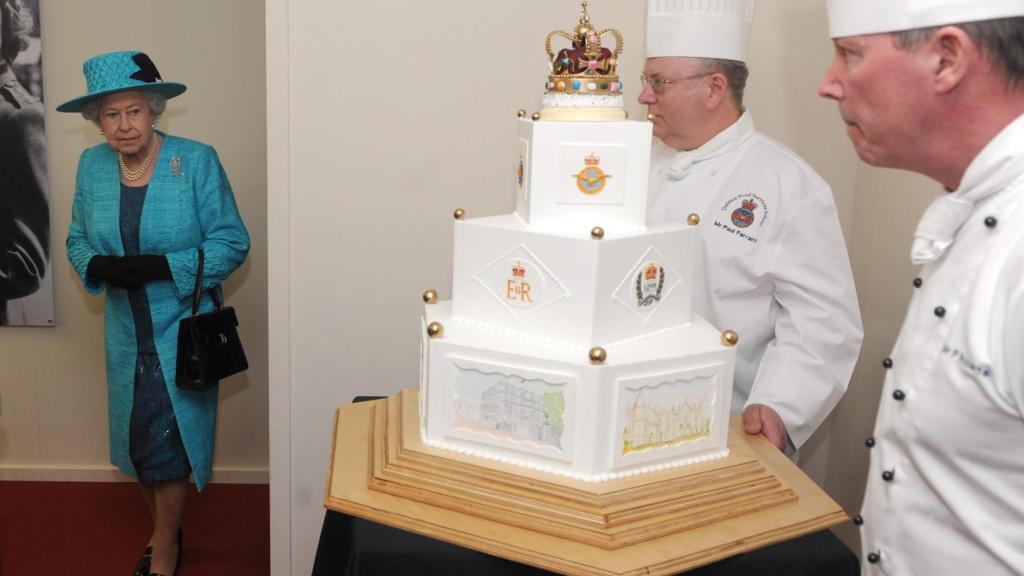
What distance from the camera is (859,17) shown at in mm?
1308

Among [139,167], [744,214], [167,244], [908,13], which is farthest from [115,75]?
[908,13]

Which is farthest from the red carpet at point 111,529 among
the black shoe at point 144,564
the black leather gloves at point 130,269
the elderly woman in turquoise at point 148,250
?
the black leather gloves at point 130,269

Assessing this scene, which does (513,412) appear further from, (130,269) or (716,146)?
(130,269)

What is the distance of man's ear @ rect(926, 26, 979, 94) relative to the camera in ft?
3.87

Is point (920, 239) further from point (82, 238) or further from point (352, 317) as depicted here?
point (82, 238)

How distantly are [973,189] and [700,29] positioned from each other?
1.16 meters

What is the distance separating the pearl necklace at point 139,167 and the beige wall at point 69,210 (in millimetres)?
578

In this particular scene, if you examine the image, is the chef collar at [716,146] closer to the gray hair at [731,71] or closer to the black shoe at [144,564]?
the gray hair at [731,71]

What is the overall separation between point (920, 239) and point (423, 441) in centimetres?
88

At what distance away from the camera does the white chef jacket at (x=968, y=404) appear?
117 cm

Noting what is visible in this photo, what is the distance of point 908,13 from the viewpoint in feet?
4.04

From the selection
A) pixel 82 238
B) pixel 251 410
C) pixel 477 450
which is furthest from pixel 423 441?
pixel 251 410

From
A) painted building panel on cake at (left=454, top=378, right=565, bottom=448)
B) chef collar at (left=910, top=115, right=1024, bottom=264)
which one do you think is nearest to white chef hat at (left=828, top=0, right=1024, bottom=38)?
chef collar at (left=910, top=115, right=1024, bottom=264)

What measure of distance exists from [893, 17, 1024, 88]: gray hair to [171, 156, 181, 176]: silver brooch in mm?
Result: 2451
